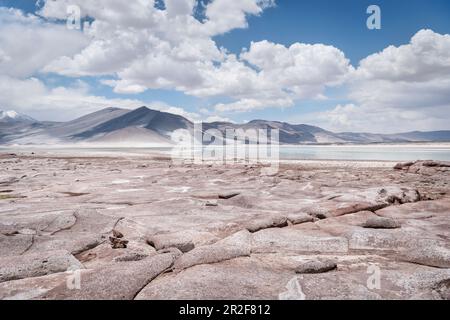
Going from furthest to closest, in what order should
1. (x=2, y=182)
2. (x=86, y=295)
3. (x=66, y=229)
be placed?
1. (x=2, y=182)
2. (x=66, y=229)
3. (x=86, y=295)

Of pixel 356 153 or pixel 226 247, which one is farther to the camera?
pixel 356 153

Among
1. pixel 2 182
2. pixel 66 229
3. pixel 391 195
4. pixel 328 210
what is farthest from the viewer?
pixel 2 182

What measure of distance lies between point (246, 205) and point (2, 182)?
62.8ft

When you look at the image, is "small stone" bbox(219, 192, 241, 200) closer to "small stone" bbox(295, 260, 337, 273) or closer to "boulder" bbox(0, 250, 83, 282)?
"boulder" bbox(0, 250, 83, 282)

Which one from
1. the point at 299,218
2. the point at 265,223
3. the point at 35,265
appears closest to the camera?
the point at 35,265

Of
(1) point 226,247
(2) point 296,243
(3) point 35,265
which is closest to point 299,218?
(2) point 296,243

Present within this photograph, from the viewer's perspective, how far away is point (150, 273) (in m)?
7.18

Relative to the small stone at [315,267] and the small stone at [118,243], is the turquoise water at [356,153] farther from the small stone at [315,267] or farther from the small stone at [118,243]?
the small stone at [315,267]

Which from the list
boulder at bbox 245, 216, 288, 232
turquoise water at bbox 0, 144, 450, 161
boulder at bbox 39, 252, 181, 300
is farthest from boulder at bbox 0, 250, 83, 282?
turquoise water at bbox 0, 144, 450, 161

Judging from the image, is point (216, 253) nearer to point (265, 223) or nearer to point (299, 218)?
point (265, 223)

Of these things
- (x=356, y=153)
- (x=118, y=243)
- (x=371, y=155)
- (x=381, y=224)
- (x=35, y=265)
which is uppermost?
(x=356, y=153)

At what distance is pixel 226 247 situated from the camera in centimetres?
875
